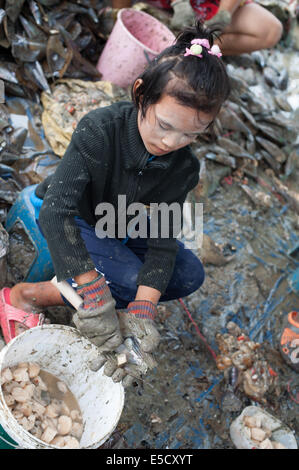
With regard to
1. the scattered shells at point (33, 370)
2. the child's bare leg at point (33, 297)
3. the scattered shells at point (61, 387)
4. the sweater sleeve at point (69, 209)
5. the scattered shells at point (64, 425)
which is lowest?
the scattered shells at point (61, 387)

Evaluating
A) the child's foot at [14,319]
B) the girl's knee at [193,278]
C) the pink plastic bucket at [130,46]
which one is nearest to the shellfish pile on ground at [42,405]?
the child's foot at [14,319]

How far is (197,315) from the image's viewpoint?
7.63 feet

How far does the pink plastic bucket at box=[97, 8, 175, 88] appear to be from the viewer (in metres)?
2.75

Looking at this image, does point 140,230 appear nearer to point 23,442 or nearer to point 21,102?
point 23,442

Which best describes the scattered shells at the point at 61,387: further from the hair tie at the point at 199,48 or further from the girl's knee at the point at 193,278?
the hair tie at the point at 199,48

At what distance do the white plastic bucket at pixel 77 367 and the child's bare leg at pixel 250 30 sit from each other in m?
2.84

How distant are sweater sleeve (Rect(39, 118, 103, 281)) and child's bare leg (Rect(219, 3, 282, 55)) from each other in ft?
7.95

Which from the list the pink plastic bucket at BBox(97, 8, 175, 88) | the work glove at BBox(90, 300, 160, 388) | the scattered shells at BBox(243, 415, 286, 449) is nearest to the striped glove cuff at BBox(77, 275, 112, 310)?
the work glove at BBox(90, 300, 160, 388)

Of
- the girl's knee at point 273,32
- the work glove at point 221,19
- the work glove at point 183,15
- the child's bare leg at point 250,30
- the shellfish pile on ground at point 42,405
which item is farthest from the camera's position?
the girl's knee at point 273,32

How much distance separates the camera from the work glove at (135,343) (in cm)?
137

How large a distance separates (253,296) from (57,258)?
1.56 metres

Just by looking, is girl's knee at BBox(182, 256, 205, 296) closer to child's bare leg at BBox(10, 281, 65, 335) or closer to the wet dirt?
the wet dirt

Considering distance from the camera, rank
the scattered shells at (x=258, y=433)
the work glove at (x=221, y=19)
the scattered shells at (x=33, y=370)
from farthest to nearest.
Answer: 1. the work glove at (x=221, y=19)
2. the scattered shells at (x=258, y=433)
3. the scattered shells at (x=33, y=370)

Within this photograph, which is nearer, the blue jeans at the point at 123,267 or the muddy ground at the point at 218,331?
the blue jeans at the point at 123,267
